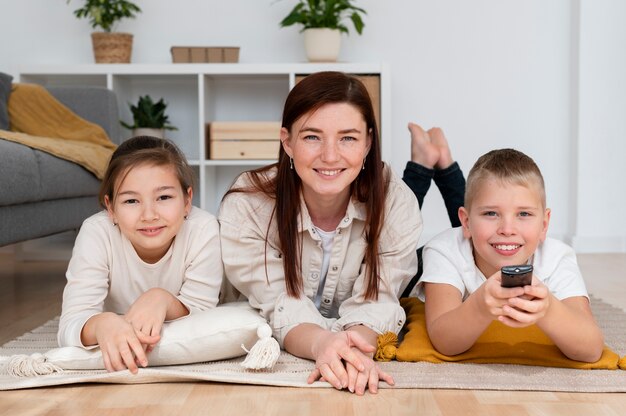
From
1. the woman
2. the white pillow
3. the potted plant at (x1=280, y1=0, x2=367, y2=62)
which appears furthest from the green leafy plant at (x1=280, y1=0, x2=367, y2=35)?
the white pillow

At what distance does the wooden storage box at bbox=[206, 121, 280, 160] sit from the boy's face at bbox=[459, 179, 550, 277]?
2014 millimetres

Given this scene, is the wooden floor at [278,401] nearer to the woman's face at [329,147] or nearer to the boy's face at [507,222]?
the boy's face at [507,222]

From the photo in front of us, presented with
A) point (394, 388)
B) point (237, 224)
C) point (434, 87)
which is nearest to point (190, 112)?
point (434, 87)

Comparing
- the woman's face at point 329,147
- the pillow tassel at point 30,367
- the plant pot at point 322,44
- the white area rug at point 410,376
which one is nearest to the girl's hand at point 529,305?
the white area rug at point 410,376

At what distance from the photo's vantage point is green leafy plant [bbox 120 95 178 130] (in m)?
3.47

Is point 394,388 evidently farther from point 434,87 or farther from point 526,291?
point 434,87

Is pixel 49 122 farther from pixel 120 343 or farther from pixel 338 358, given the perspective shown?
pixel 338 358

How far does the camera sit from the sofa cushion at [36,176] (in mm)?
1916

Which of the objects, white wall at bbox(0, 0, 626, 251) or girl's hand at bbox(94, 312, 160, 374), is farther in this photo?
white wall at bbox(0, 0, 626, 251)

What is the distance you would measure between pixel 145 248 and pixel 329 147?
425mm

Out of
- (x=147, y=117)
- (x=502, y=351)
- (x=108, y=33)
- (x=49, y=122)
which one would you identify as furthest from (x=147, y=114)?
(x=502, y=351)

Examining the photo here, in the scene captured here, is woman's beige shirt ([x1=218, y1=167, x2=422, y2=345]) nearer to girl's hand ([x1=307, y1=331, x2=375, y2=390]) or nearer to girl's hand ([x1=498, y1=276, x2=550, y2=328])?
girl's hand ([x1=307, y1=331, x2=375, y2=390])

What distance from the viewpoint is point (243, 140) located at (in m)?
3.46

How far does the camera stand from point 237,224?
1.62 metres
